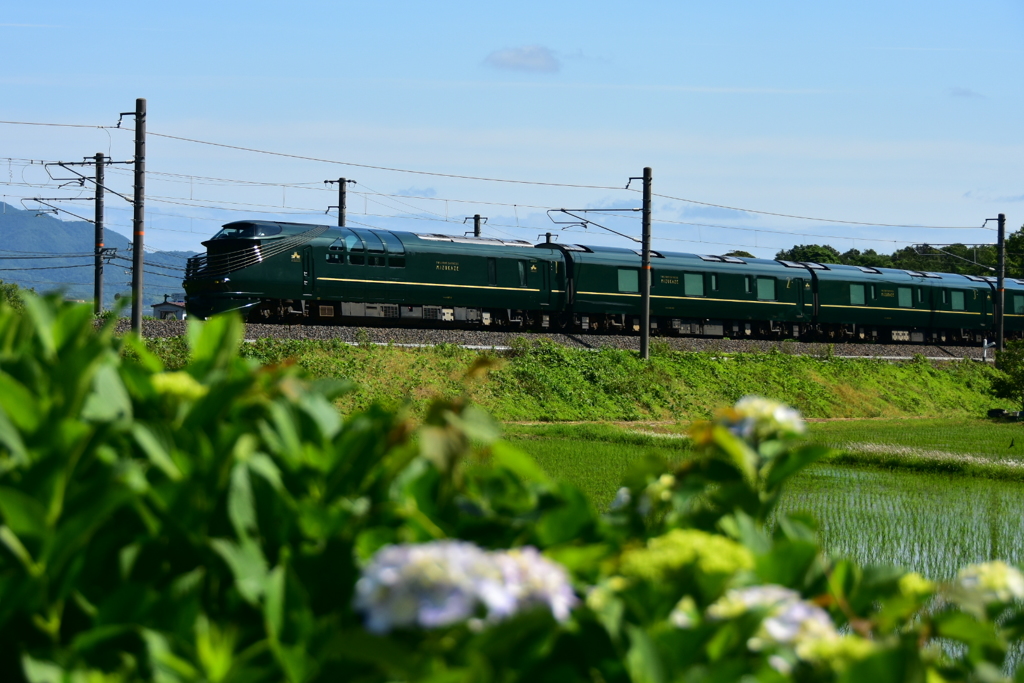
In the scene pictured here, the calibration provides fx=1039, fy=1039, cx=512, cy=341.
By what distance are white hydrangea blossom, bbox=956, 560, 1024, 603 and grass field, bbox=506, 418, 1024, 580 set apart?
330 inches

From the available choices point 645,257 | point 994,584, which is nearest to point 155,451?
point 994,584

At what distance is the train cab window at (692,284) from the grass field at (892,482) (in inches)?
288

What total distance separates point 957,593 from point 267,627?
136 centimetres

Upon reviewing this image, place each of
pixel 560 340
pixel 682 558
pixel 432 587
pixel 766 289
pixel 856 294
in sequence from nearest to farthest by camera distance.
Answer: pixel 432 587
pixel 682 558
pixel 560 340
pixel 766 289
pixel 856 294

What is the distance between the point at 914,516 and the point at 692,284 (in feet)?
73.6

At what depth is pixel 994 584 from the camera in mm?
2088

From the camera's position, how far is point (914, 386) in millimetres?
38625

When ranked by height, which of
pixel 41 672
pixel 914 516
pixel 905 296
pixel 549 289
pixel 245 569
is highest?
pixel 905 296

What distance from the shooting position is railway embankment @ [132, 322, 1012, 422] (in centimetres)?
2719

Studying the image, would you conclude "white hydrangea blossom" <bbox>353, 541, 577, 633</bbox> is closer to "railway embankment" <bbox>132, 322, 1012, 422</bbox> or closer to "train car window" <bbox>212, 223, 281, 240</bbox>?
"railway embankment" <bbox>132, 322, 1012, 422</bbox>

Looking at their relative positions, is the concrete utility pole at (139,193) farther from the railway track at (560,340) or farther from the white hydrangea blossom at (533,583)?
the white hydrangea blossom at (533,583)

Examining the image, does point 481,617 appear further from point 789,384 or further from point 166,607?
point 789,384

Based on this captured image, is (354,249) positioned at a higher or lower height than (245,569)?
higher

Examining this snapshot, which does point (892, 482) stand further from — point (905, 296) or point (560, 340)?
point (905, 296)
